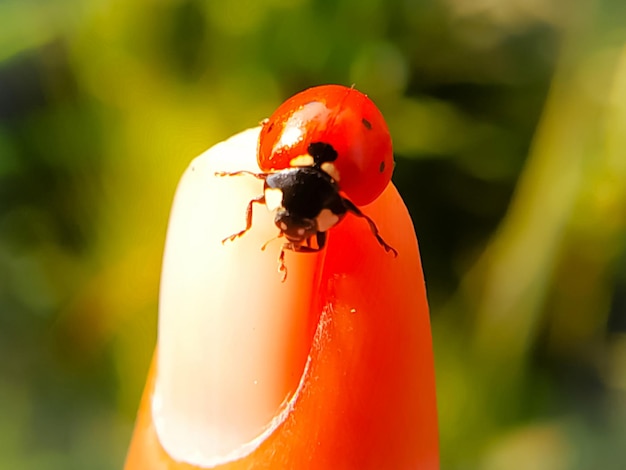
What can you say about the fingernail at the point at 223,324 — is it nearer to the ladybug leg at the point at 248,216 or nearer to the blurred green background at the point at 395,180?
the ladybug leg at the point at 248,216

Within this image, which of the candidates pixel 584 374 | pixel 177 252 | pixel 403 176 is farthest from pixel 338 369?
pixel 584 374

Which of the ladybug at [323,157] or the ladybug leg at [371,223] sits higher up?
the ladybug at [323,157]

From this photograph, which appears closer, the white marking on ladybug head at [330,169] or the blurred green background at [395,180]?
the white marking on ladybug head at [330,169]

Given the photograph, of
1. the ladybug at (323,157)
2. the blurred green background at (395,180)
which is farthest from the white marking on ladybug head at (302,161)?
the blurred green background at (395,180)

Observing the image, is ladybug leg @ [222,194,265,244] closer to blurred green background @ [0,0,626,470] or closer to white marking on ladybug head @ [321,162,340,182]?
white marking on ladybug head @ [321,162,340,182]

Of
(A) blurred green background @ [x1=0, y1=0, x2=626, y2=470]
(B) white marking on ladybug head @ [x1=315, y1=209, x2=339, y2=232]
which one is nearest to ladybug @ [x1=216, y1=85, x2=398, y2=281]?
(B) white marking on ladybug head @ [x1=315, y1=209, x2=339, y2=232]

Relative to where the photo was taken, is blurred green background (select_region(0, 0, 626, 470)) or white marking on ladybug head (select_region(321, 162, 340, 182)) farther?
blurred green background (select_region(0, 0, 626, 470))

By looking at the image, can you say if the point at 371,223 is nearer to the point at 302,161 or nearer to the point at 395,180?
the point at 302,161
